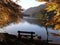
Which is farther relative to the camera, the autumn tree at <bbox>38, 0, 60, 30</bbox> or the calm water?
the calm water

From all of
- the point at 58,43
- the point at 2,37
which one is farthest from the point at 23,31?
the point at 58,43

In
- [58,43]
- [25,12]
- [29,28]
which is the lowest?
[58,43]

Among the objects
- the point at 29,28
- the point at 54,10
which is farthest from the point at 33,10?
the point at 54,10

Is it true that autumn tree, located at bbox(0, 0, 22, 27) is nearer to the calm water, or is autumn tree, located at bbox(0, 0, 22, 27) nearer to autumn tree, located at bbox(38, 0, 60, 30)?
the calm water

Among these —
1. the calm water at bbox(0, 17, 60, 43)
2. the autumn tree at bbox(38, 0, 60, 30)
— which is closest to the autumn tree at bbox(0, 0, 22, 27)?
the calm water at bbox(0, 17, 60, 43)

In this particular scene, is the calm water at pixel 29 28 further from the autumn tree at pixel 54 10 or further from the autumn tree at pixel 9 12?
the autumn tree at pixel 54 10

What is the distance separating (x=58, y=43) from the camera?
25.7 feet

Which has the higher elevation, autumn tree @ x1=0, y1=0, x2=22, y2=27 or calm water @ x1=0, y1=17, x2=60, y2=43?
autumn tree @ x1=0, y1=0, x2=22, y2=27

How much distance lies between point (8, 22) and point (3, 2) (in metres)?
0.66

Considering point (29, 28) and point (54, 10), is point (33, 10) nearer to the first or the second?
point (29, 28)

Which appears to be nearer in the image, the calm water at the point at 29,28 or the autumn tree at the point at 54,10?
the autumn tree at the point at 54,10

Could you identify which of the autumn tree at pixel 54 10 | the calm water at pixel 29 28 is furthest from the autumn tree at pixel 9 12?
the autumn tree at pixel 54 10

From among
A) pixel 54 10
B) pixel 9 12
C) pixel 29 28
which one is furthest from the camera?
pixel 9 12

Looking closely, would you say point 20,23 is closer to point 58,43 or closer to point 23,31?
point 23,31
